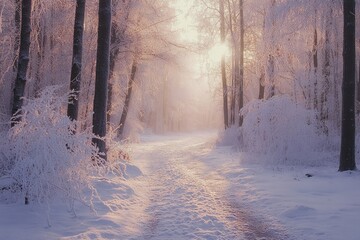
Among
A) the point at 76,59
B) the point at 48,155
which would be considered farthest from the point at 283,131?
the point at 48,155

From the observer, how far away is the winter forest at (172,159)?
6.51 metres

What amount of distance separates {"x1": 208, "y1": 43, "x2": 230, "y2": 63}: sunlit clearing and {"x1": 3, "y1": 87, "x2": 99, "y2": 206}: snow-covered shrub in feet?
66.7

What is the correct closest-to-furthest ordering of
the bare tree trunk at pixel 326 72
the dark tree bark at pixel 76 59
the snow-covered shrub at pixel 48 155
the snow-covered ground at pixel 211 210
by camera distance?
the snow-covered shrub at pixel 48 155 < the snow-covered ground at pixel 211 210 < the dark tree bark at pixel 76 59 < the bare tree trunk at pixel 326 72

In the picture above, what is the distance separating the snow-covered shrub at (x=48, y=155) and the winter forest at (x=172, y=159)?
0.02m

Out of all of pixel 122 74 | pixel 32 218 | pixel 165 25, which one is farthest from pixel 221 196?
pixel 165 25

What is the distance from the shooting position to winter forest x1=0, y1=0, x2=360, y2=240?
6512 mm

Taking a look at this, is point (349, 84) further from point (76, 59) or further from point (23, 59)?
point (23, 59)

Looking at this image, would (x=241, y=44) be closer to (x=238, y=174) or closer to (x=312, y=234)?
(x=238, y=174)

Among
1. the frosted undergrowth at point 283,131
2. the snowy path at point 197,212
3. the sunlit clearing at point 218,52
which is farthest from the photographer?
the sunlit clearing at point 218,52

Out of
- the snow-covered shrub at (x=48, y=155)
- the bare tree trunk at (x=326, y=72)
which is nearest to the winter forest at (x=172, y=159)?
the snow-covered shrub at (x=48, y=155)

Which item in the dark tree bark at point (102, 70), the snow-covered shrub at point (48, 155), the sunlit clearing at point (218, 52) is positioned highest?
the sunlit clearing at point (218, 52)

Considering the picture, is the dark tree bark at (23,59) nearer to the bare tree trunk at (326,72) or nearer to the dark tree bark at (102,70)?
the dark tree bark at (102,70)

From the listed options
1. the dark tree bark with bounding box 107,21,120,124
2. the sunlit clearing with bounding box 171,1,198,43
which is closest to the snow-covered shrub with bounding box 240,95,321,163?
the dark tree bark with bounding box 107,21,120,124

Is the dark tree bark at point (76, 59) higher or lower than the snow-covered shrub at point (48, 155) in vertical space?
higher
